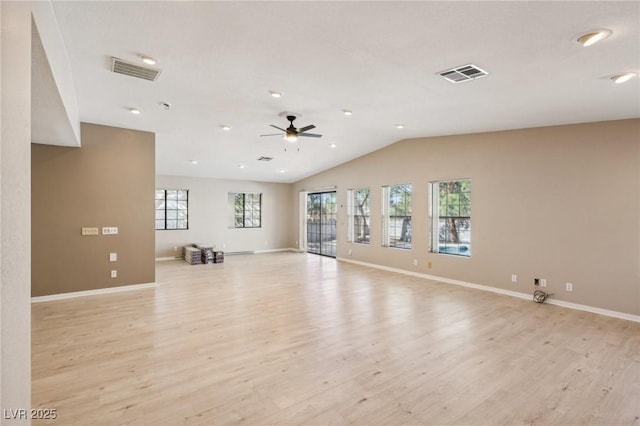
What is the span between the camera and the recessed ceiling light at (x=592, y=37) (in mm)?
2422

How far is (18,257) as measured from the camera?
1.26 m

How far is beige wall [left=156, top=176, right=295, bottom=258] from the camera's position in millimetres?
9617

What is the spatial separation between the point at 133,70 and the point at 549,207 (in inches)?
237

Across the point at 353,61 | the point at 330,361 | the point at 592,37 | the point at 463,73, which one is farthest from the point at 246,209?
the point at 592,37

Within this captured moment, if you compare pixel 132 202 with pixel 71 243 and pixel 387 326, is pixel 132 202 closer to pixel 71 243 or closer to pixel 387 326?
pixel 71 243

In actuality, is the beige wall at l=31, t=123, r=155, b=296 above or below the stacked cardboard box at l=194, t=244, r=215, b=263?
above

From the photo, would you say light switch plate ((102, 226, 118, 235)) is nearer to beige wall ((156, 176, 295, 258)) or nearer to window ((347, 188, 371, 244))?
beige wall ((156, 176, 295, 258))

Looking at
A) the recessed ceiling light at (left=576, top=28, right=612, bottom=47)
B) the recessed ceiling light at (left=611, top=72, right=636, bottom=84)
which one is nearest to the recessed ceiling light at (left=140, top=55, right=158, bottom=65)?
the recessed ceiling light at (left=576, top=28, right=612, bottom=47)

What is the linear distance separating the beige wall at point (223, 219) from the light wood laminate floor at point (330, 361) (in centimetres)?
450

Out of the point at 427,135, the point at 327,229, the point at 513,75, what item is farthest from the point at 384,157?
the point at 513,75

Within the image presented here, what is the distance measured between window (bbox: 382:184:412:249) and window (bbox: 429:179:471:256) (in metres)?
0.65

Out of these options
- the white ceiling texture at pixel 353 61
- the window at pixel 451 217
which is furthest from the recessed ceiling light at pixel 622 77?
the window at pixel 451 217

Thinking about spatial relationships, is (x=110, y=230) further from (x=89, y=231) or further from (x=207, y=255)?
(x=207, y=255)

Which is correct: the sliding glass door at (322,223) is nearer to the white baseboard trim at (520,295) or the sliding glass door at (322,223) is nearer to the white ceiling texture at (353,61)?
the white baseboard trim at (520,295)
